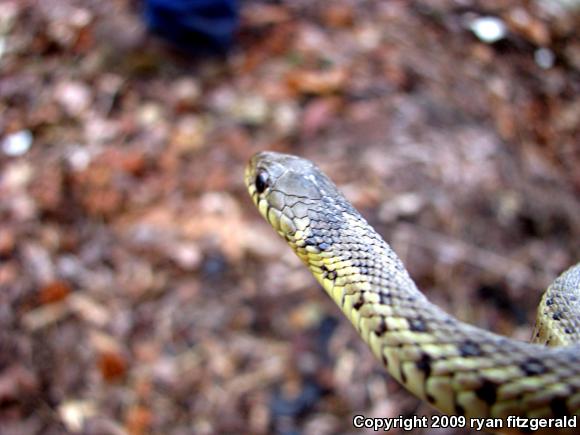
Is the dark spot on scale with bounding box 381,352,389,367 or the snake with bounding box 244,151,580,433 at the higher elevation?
the snake with bounding box 244,151,580,433

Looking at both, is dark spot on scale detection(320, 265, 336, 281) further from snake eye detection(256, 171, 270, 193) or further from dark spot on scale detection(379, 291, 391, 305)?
snake eye detection(256, 171, 270, 193)

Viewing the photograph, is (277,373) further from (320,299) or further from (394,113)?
(394,113)

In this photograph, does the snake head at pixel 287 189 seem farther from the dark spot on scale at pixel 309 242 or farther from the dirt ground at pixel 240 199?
the dirt ground at pixel 240 199

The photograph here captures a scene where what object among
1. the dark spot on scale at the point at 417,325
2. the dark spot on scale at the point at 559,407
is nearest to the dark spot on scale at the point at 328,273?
the dark spot on scale at the point at 417,325

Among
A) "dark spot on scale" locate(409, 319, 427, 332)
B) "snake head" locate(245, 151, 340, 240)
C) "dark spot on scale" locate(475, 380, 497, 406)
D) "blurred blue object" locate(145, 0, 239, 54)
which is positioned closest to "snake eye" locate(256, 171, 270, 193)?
"snake head" locate(245, 151, 340, 240)

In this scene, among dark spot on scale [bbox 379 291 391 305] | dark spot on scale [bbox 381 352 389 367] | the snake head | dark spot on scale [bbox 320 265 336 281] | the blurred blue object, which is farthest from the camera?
the blurred blue object

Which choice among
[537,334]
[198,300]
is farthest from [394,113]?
[537,334]
